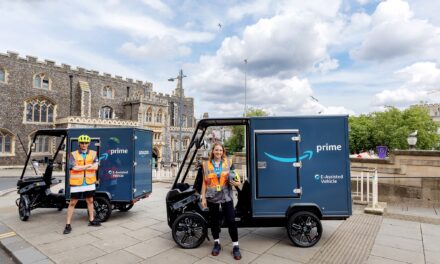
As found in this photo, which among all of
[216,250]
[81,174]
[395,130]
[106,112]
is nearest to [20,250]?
[81,174]

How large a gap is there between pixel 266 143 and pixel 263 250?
1.97 metres

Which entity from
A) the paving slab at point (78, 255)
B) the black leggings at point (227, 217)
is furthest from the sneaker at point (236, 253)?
the paving slab at point (78, 255)

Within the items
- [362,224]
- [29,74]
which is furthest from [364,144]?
[29,74]

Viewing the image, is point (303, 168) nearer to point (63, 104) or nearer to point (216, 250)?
point (216, 250)

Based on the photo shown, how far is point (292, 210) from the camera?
15.6 ft

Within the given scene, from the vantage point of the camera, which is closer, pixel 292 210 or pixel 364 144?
pixel 292 210

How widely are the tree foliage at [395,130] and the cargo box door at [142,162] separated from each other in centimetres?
3892

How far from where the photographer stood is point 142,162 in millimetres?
7039

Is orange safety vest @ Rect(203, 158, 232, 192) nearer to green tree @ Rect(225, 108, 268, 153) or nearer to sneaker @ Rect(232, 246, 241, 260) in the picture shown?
sneaker @ Rect(232, 246, 241, 260)

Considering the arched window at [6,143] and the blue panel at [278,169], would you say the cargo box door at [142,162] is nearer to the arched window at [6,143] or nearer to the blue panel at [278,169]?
the blue panel at [278,169]

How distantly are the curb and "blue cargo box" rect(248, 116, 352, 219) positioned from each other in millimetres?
3792

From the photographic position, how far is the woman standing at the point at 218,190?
4.38 metres

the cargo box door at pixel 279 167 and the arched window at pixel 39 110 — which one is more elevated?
the arched window at pixel 39 110

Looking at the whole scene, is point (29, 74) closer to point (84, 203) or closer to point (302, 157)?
A: point (84, 203)
